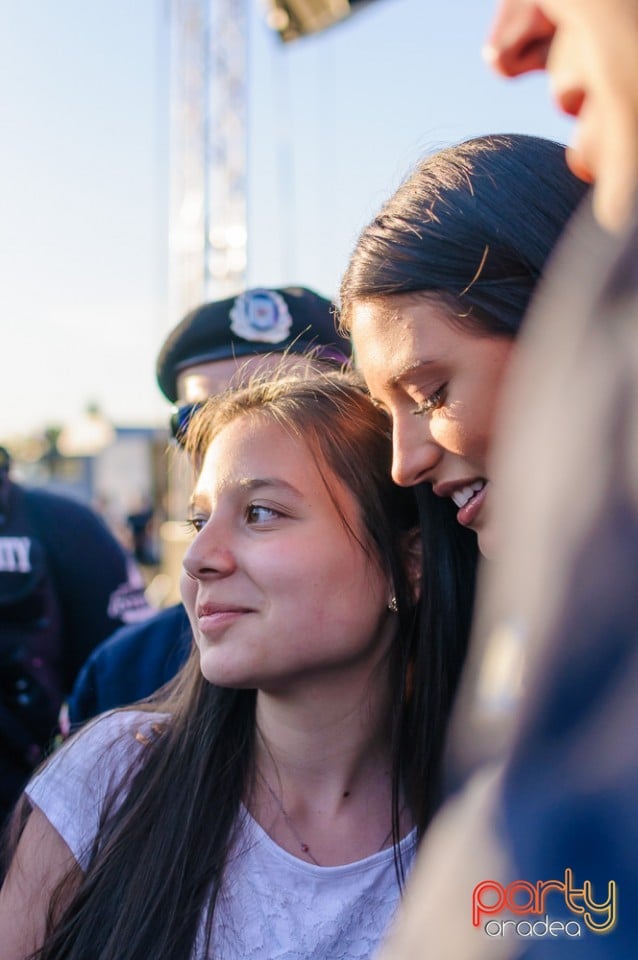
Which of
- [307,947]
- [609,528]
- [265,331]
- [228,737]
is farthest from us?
[265,331]

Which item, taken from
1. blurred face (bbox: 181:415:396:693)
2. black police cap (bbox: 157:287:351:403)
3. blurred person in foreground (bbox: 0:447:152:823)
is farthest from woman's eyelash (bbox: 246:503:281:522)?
blurred person in foreground (bbox: 0:447:152:823)

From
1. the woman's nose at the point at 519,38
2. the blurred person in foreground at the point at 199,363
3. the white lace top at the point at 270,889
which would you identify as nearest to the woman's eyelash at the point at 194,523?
the blurred person in foreground at the point at 199,363

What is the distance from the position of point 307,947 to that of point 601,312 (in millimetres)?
1377

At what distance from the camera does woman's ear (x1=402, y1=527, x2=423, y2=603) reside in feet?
6.17

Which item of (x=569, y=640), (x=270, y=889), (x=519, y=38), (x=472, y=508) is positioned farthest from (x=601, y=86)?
(x=270, y=889)

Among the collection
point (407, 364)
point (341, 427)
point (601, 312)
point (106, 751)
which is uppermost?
point (601, 312)

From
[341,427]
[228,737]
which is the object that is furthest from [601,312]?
[228,737]

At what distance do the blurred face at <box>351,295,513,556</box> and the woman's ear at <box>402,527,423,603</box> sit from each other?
1.23 ft

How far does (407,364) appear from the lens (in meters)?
1.41

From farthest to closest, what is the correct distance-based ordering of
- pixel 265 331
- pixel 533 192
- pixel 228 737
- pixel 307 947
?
pixel 265 331 → pixel 228 737 → pixel 307 947 → pixel 533 192

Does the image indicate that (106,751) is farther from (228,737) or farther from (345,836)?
(345,836)

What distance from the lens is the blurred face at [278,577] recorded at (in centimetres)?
166

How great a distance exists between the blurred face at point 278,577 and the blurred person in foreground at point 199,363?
487mm

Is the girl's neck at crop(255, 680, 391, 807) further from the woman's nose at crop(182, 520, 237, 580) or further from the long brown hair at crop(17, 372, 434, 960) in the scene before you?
the woman's nose at crop(182, 520, 237, 580)
